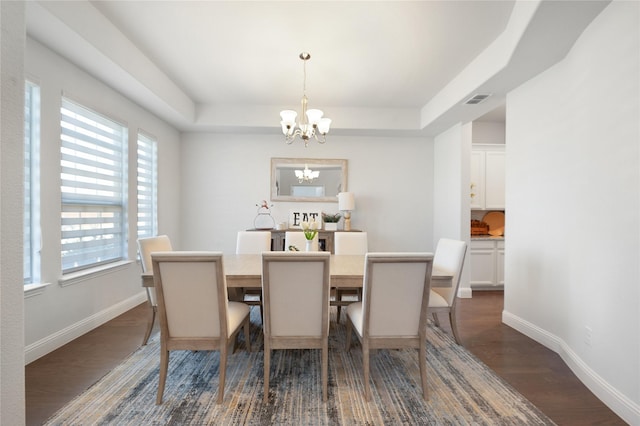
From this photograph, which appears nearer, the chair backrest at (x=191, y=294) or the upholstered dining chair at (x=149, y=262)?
the chair backrest at (x=191, y=294)

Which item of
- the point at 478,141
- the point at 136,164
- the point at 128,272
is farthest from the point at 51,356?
the point at 478,141

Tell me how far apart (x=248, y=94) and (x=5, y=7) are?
3.04m

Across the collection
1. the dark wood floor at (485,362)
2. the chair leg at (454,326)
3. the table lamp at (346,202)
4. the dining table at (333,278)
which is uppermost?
the table lamp at (346,202)

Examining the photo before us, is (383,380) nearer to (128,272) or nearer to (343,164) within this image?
(128,272)

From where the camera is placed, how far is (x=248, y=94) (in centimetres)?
404

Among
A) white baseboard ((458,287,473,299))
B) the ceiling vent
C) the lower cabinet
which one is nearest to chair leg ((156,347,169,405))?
the ceiling vent

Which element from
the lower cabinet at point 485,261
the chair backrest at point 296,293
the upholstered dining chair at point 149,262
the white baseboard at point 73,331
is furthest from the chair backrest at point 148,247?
the lower cabinet at point 485,261

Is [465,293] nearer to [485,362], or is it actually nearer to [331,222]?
[485,362]

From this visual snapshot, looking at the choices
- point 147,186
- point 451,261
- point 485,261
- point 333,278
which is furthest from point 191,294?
point 485,261

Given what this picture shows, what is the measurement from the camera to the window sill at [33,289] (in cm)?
228

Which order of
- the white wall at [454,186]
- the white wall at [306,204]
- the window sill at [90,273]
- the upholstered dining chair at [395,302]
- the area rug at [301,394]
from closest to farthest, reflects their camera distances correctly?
the area rug at [301,394]
the upholstered dining chair at [395,302]
the window sill at [90,273]
the white wall at [454,186]
the white wall at [306,204]

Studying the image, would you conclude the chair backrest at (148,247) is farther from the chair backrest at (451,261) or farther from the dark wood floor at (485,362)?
the chair backrest at (451,261)

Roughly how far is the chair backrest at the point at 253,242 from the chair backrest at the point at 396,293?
180 cm

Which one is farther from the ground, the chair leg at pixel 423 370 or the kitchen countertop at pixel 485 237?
the kitchen countertop at pixel 485 237
